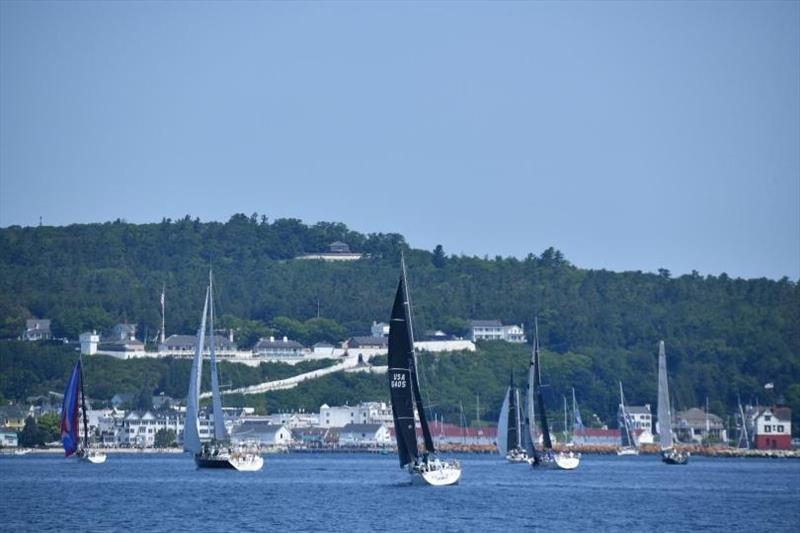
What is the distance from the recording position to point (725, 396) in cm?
18112

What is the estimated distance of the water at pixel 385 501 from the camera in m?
56.8

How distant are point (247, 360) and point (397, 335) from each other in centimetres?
13244

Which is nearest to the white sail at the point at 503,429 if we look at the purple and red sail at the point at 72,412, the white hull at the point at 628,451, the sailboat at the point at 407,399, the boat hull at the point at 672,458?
the boat hull at the point at 672,458

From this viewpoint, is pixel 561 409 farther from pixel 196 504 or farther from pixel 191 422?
pixel 196 504

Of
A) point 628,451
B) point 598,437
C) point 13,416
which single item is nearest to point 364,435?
point 598,437

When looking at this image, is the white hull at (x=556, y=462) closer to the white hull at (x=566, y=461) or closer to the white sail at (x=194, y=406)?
the white hull at (x=566, y=461)

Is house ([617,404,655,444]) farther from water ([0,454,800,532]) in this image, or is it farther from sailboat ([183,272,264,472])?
sailboat ([183,272,264,472])

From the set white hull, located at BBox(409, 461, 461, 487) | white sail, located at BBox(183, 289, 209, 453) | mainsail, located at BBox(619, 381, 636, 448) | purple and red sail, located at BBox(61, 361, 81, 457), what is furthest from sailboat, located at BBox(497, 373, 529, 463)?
mainsail, located at BBox(619, 381, 636, 448)

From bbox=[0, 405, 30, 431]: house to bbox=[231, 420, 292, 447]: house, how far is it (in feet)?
59.3

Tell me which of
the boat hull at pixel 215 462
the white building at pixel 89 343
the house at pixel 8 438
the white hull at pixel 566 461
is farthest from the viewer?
the white building at pixel 89 343

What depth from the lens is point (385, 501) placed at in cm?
6581

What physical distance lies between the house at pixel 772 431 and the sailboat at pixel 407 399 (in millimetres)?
85039

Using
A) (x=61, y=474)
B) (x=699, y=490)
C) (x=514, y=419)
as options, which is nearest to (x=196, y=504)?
(x=699, y=490)

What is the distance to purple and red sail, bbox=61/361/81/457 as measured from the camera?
106 metres
